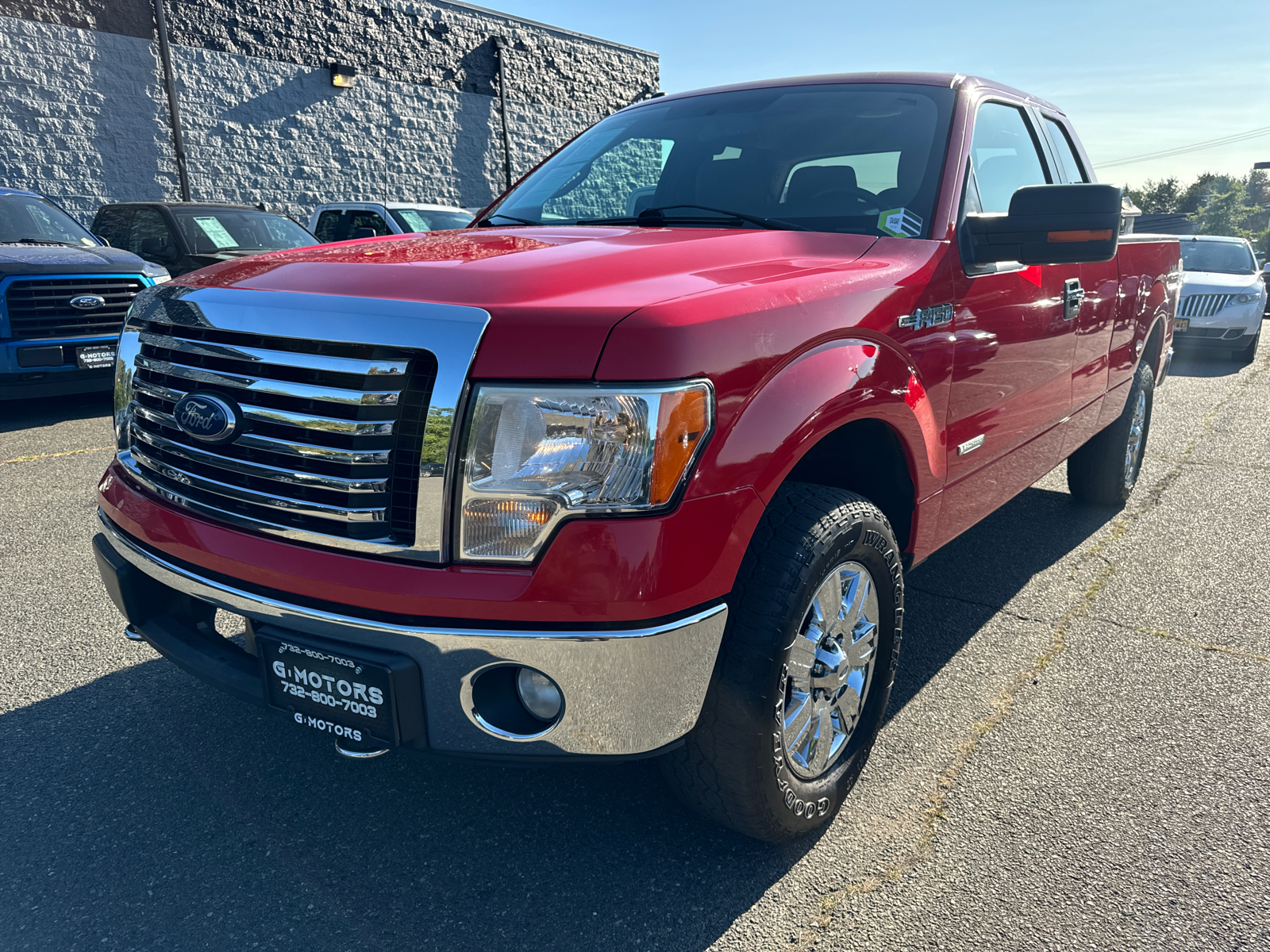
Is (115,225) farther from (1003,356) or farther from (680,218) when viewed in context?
(1003,356)

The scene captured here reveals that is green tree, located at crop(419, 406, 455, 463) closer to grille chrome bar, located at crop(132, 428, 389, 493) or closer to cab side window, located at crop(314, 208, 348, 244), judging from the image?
grille chrome bar, located at crop(132, 428, 389, 493)

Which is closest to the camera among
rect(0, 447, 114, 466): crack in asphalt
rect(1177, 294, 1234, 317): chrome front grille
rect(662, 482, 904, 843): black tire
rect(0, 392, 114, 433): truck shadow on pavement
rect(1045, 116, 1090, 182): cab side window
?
rect(662, 482, 904, 843): black tire

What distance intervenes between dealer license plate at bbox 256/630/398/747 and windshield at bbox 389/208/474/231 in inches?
411

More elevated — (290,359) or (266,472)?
(290,359)

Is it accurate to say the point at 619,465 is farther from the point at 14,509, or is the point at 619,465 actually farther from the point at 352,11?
the point at 352,11

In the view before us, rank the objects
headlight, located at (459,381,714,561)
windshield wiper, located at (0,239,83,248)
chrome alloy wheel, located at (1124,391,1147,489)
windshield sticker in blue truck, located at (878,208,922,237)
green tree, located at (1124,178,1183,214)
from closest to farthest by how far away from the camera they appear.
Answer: headlight, located at (459,381,714,561)
windshield sticker in blue truck, located at (878,208,922,237)
chrome alloy wheel, located at (1124,391,1147,489)
windshield wiper, located at (0,239,83,248)
green tree, located at (1124,178,1183,214)

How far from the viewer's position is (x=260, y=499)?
1.91m

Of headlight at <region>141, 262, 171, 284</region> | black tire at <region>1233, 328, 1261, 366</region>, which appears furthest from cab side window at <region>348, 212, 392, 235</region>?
black tire at <region>1233, 328, 1261, 366</region>

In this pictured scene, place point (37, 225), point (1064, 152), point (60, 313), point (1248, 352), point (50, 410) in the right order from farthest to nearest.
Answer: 1. point (1248, 352)
2. point (37, 225)
3. point (50, 410)
4. point (60, 313)
5. point (1064, 152)

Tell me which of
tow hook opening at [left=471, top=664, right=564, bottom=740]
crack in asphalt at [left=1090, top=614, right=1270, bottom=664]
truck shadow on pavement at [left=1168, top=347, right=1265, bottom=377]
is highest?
tow hook opening at [left=471, top=664, right=564, bottom=740]

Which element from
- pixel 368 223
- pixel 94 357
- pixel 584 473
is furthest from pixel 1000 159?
pixel 368 223

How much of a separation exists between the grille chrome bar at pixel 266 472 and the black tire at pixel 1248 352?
12.9 meters

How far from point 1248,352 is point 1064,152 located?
9.65m

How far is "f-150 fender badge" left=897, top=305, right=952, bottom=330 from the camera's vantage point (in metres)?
2.35
